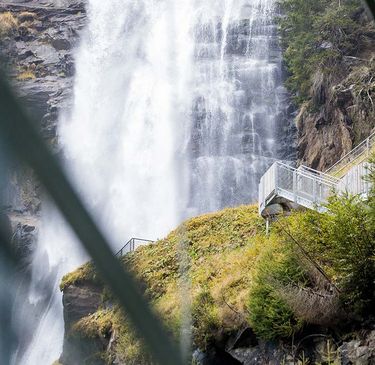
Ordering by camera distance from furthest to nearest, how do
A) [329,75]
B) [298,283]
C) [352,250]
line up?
[329,75]
[298,283]
[352,250]

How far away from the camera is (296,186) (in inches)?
584

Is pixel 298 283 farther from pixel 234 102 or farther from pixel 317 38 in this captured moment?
pixel 234 102

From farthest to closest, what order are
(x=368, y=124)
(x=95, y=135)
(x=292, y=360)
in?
(x=95, y=135)
(x=368, y=124)
(x=292, y=360)

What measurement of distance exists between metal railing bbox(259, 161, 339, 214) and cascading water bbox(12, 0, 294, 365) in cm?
1411

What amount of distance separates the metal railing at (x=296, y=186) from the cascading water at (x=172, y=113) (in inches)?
556

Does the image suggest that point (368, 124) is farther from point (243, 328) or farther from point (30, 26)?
point (30, 26)


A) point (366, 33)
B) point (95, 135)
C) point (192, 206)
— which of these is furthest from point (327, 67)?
point (95, 135)

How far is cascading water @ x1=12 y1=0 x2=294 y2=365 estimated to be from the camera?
32406mm

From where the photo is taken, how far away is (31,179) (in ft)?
2.30

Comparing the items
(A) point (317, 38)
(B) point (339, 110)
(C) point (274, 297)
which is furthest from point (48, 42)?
(C) point (274, 297)

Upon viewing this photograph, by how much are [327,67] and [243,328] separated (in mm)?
20839

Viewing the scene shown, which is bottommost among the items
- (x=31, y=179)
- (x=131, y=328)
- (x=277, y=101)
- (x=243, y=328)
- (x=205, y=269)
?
(x=277, y=101)

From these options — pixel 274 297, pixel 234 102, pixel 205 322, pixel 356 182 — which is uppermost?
pixel 356 182

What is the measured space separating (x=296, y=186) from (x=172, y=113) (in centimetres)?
2239
